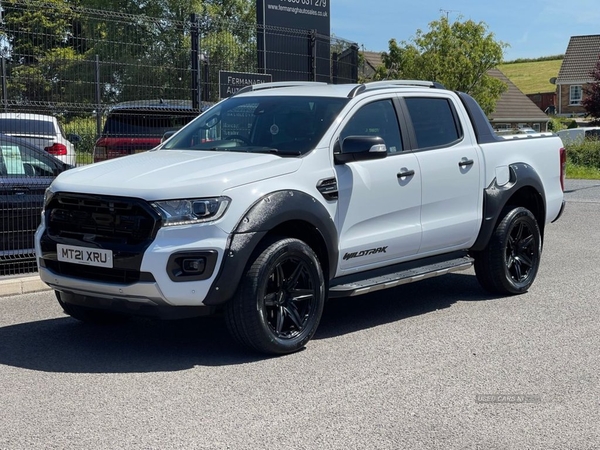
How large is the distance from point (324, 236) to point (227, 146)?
1.17 m

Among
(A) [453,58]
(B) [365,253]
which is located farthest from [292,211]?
(A) [453,58]

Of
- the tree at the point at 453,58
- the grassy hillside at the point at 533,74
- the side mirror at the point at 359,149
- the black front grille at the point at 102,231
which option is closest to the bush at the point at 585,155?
the tree at the point at 453,58

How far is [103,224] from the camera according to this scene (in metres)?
5.89

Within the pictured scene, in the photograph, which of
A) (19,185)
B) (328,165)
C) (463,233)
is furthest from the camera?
(19,185)

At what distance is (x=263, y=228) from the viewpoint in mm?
5883

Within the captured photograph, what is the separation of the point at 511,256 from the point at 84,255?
164 inches

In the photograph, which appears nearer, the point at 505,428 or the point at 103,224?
the point at 505,428

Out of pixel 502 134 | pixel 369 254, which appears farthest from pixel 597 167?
pixel 369 254

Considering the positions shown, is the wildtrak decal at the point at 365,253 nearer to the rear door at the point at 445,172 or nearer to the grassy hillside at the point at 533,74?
the rear door at the point at 445,172

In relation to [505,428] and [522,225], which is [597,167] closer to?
[522,225]

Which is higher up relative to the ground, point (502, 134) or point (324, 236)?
point (502, 134)

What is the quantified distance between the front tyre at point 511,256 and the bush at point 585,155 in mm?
25526

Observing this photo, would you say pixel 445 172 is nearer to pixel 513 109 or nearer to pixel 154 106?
pixel 154 106

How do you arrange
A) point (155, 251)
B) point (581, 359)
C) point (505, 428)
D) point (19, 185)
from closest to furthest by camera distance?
point (505, 428) → point (155, 251) → point (581, 359) → point (19, 185)
